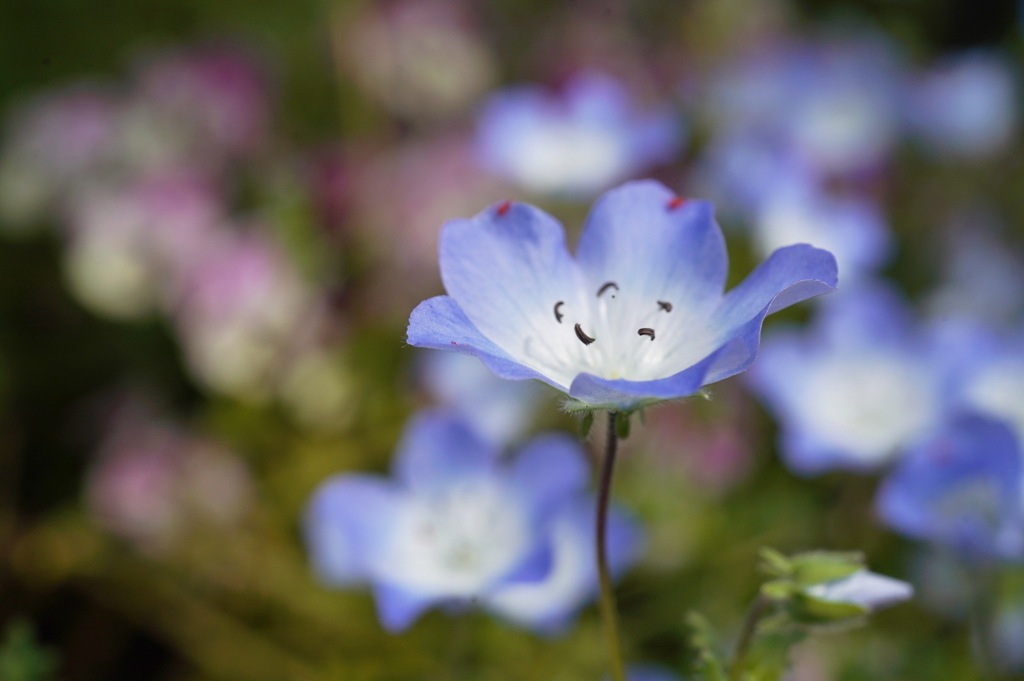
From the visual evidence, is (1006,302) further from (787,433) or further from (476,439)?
(476,439)

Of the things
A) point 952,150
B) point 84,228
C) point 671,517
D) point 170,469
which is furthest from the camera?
point 952,150

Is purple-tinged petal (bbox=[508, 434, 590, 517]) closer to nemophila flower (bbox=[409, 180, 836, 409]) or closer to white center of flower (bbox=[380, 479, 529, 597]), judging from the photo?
white center of flower (bbox=[380, 479, 529, 597])

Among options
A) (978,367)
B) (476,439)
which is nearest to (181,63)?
(476,439)

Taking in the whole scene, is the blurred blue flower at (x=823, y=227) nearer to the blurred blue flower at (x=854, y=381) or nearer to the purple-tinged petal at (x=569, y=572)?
the blurred blue flower at (x=854, y=381)

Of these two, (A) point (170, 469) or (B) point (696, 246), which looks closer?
(B) point (696, 246)

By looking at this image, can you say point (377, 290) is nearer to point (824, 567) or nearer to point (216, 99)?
point (216, 99)

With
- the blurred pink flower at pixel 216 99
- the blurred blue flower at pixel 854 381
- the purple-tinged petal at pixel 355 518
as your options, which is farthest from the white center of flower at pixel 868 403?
the blurred pink flower at pixel 216 99

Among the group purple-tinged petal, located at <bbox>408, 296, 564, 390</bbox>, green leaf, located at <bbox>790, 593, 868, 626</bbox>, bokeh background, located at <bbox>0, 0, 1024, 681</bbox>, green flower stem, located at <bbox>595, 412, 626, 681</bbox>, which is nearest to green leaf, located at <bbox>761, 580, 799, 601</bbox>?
green leaf, located at <bbox>790, 593, 868, 626</bbox>
